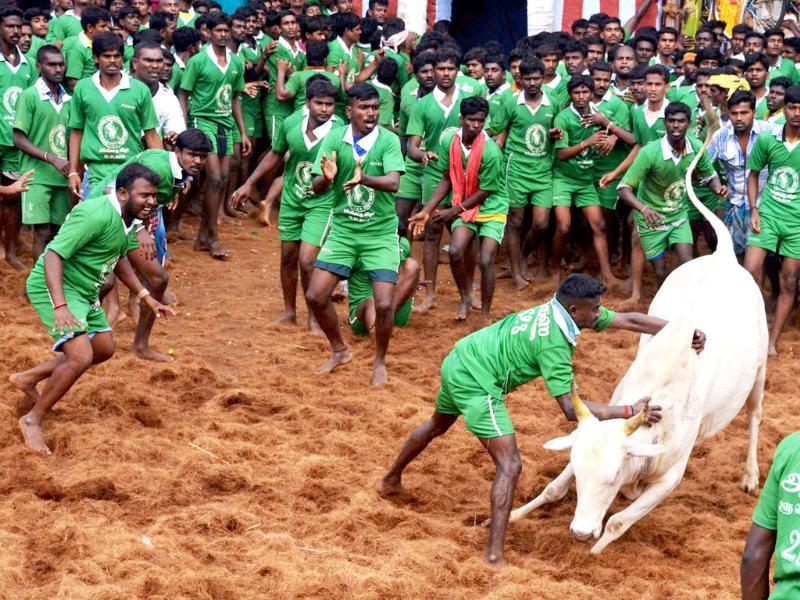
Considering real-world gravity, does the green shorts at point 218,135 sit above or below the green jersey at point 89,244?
below

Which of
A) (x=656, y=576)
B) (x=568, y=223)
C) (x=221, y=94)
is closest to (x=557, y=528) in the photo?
(x=656, y=576)

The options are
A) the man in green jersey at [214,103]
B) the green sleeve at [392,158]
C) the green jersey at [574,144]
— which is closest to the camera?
the green sleeve at [392,158]

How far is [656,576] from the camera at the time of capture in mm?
5918

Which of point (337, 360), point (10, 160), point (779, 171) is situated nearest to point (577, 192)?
point (779, 171)

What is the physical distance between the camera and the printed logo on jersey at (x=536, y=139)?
36.4 feet

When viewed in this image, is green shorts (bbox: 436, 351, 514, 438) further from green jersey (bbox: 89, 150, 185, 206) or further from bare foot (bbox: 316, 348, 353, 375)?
green jersey (bbox: 89, 150, 185, 206)

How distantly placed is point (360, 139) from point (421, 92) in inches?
130

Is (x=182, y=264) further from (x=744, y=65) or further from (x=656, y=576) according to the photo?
(x=656, y=576)

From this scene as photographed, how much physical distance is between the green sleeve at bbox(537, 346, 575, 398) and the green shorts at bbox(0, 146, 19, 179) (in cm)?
620

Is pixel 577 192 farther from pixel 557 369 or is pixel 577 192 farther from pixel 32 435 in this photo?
pixel 32 435

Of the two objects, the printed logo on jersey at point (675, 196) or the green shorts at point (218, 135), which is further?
the green shorts at point (218, 135)

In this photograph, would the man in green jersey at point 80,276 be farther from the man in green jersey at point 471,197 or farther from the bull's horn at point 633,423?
the man in green jersey at point 471,197

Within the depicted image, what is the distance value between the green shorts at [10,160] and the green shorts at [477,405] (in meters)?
5.74

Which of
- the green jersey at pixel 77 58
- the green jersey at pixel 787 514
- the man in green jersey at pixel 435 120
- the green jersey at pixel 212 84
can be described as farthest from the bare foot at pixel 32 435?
the green jersey at pixel 212 84
